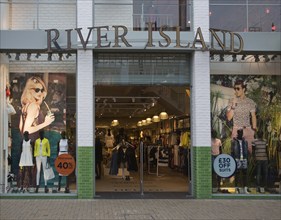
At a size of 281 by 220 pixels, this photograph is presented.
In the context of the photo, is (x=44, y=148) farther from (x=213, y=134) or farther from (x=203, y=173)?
(x=213, y=134)

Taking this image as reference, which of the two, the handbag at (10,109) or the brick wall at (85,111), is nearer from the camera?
the brick wall at (85,111)

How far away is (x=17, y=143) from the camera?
1483cm

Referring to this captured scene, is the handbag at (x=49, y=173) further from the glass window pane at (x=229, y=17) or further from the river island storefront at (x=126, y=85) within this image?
the glass window pane at (x=229, y=17)

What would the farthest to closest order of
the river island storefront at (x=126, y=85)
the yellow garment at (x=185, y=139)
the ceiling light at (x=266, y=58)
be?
1. the yellow garment at (x=185, y=139)
2. the ceiling light at (x=266, y=58)
3. the river island storefront at (x=126, y=85)

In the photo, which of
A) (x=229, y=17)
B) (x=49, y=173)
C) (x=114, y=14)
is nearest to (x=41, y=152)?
(x=49, y=173)

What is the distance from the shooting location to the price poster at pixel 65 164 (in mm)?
14625

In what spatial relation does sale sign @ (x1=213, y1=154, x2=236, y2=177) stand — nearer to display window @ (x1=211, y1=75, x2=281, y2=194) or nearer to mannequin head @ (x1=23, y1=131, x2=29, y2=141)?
display window @ (x1=211, y1=75, x2=281, y2=194)

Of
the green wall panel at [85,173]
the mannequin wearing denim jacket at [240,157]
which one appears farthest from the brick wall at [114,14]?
the mannequin wearing denim jacket at [240,157]

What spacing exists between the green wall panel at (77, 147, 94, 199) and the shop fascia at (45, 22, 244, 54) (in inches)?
118

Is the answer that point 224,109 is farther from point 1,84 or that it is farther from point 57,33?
point 1,84

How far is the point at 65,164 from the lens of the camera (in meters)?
14.7

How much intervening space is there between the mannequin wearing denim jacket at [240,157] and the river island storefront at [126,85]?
0.22 ft

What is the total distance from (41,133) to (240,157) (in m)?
6.13

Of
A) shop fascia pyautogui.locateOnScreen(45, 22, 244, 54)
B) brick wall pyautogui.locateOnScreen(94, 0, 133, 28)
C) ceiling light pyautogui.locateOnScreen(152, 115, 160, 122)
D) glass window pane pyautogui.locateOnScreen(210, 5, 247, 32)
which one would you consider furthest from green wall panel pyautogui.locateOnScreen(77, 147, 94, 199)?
ceiling light pyautogui.locateOnScreen(152, 115, 160, 122)
